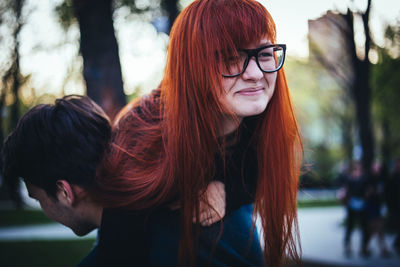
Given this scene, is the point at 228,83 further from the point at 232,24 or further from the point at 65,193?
the point at 65,193

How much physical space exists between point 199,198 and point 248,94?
533 mm

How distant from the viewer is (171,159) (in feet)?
4.88

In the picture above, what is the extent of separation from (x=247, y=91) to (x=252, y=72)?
0.09 m

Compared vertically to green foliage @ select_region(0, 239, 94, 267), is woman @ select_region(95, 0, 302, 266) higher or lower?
higher

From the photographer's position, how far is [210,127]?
1.51m

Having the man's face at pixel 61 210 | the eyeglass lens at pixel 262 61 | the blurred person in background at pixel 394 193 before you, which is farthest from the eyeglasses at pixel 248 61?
the blurred person in background at pixel 394 193

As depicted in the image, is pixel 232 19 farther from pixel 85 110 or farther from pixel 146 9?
Answer: pixel 146 9

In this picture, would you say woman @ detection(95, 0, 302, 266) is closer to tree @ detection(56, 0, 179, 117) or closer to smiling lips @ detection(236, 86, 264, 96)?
smiling lips @ detection(236, 86, 264, 96)

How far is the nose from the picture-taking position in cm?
145

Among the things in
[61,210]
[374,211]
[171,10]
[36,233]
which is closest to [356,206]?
[374,211]

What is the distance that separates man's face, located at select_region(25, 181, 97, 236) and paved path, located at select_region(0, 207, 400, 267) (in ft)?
20.9

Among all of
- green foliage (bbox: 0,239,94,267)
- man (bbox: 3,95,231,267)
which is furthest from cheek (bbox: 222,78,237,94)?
green foliage (bbox: 0,239,94,267)

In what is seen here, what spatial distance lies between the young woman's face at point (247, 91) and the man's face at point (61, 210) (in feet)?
3.25

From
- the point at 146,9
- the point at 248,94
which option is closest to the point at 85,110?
the point at 248,94
